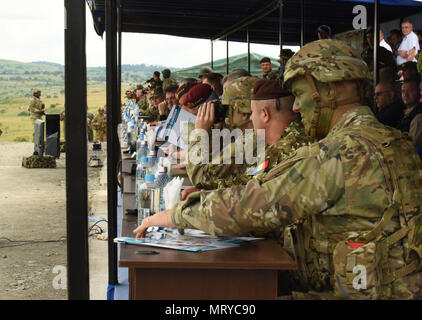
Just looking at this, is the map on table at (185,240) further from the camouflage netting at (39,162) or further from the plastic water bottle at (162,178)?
the camouflage netting at (39,162)

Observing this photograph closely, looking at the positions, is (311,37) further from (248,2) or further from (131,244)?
(131,244)

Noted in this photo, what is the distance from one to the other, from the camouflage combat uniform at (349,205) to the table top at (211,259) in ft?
0.34

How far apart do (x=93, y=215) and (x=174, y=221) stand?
5.58 m

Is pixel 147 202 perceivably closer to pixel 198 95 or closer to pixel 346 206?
pixel 346 206

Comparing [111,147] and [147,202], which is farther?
[111,147]

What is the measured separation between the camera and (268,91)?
316 cm

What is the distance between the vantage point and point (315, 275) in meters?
2.35

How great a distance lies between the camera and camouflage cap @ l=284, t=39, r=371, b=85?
90.3 inches

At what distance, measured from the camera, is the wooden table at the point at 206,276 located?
6.72ft

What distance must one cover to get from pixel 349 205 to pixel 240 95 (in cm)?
196

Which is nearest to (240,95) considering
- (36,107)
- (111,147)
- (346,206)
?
(111,147)
